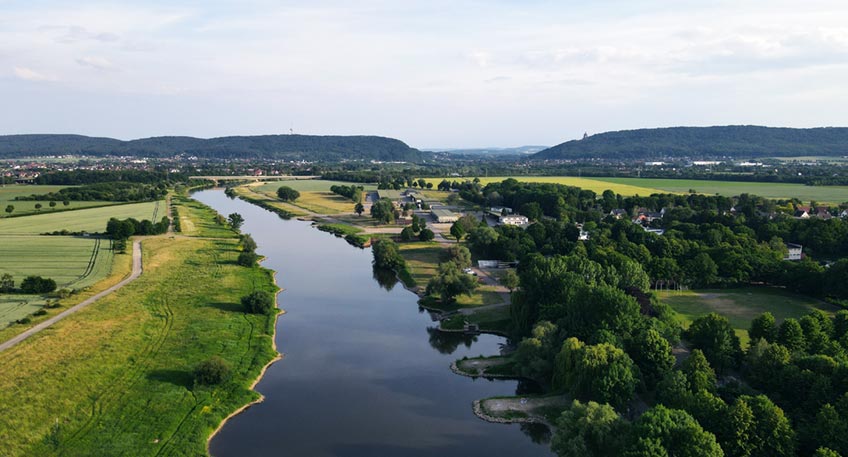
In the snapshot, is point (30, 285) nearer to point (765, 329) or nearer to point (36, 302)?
point (36, 302)

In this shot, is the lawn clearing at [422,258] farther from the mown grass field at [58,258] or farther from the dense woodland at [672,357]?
the mown grass field at [58,258]

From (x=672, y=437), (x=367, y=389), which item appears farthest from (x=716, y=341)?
(x=367, y=389)

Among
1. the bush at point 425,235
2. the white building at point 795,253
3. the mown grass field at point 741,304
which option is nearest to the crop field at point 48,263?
the bush at point 425,235

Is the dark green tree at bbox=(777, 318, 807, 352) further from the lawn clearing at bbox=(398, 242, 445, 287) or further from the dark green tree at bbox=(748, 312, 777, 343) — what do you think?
the lawn clearing at bbox=(398, 242, 445, 287)

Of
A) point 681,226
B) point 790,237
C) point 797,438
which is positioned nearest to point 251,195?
point 681,226

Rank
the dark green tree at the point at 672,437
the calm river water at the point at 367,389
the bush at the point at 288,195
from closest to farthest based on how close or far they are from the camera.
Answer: the dark green tree at the point at 672,437 → the calm river water at the point at 367,389 → the bush at the point at 288,195

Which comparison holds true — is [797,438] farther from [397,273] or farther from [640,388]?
[397,273]
